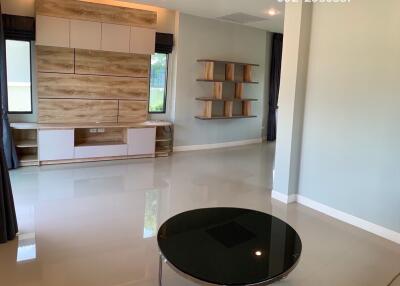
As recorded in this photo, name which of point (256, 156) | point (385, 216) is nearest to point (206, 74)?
point (256, 156)

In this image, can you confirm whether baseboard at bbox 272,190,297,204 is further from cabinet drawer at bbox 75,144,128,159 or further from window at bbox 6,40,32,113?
window at bbox 6,40,32,113

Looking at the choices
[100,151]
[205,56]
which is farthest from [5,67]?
[205,56]

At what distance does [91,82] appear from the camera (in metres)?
6.08

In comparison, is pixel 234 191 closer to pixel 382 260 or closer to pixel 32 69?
pixel 382 260

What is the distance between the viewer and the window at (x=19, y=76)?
5.48 metres

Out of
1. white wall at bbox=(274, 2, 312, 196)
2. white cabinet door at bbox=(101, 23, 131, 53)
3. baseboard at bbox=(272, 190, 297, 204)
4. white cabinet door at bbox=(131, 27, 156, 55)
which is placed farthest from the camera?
white cabinet door at bbox=(131, 27, 156, 55)

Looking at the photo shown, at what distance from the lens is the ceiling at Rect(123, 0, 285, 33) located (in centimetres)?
545

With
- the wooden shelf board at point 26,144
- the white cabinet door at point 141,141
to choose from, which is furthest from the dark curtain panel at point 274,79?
the wooden shelf board at point 26,144

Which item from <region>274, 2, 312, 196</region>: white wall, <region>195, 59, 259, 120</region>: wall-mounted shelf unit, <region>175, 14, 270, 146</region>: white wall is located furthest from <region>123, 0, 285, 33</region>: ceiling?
<region>274, 2, 312, 196</region>: white wall

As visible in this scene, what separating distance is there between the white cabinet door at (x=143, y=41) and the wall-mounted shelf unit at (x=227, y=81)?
3.80 feet

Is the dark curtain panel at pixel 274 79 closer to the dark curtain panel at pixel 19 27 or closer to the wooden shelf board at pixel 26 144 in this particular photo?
the dark curtain panel at pixel 19 27

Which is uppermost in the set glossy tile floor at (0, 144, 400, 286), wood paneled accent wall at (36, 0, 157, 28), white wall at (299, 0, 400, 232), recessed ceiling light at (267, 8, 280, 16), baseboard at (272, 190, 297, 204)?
recessed ceiling light at (267, 8, 280, 16)

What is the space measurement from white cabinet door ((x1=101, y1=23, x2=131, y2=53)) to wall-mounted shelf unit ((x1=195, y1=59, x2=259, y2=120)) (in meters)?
1.63

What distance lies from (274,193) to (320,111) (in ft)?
3.94
